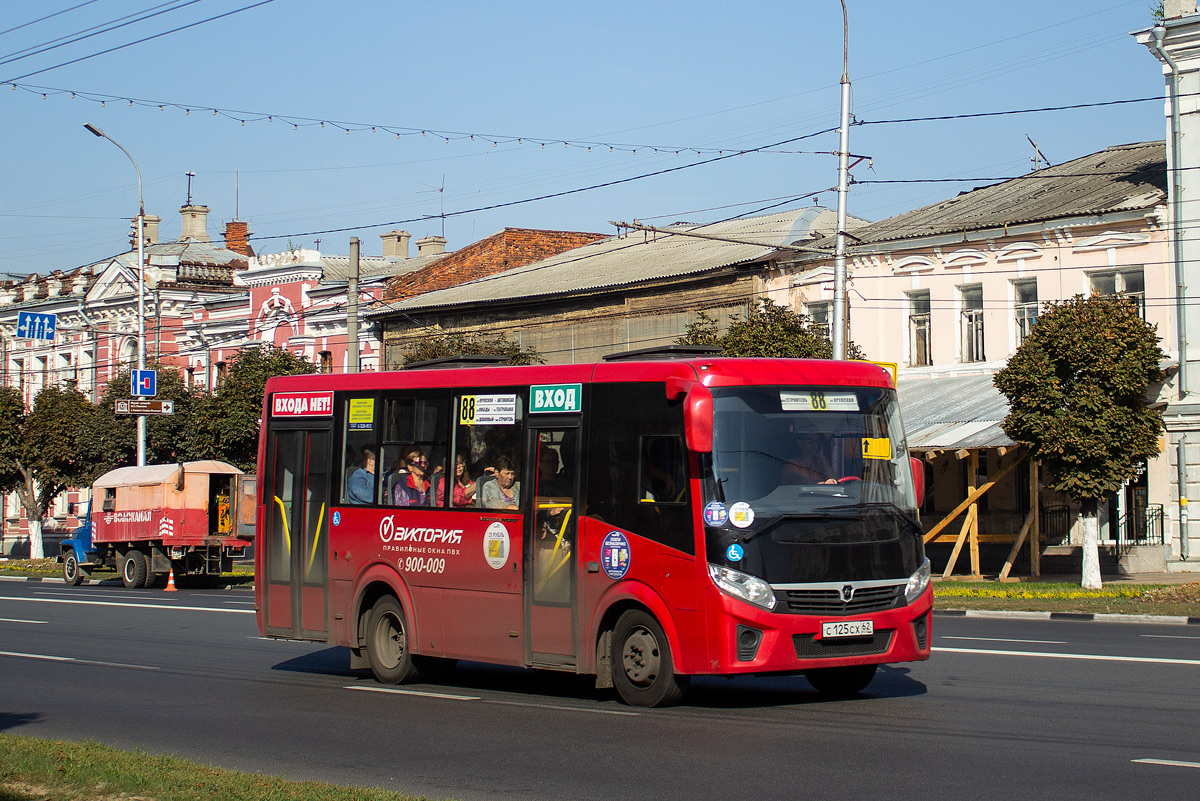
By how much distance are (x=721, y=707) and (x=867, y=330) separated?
25.8 m

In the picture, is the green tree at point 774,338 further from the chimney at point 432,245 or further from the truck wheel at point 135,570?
the chimney at point 432,245

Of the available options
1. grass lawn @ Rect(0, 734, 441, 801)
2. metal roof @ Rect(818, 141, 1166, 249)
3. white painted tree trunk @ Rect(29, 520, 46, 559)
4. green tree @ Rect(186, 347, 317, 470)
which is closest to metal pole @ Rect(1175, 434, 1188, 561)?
metal roof @ Rect(818, 141, 1166, 249)

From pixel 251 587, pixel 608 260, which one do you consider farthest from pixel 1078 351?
pixel 608 260

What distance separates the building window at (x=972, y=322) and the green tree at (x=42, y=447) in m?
31.2

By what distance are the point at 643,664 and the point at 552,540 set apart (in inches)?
55.1

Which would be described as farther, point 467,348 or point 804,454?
point 467,348

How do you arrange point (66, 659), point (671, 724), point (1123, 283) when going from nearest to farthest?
point (671, 724) < point (66, 659) < point (1123, 283)

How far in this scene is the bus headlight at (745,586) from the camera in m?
10.7

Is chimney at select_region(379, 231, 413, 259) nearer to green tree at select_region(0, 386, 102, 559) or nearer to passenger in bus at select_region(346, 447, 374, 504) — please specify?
green tree at select_region(0, 386, 102, 559)

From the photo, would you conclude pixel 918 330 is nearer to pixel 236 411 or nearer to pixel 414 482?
pixel 236 411

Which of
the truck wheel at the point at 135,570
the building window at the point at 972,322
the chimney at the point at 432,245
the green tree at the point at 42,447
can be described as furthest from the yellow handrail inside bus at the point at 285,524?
the chimney at the point at 432,245

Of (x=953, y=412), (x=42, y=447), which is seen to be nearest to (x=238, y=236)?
(x=42, y=447)

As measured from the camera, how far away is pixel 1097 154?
1478 inches

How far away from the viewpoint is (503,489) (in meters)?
12.6
